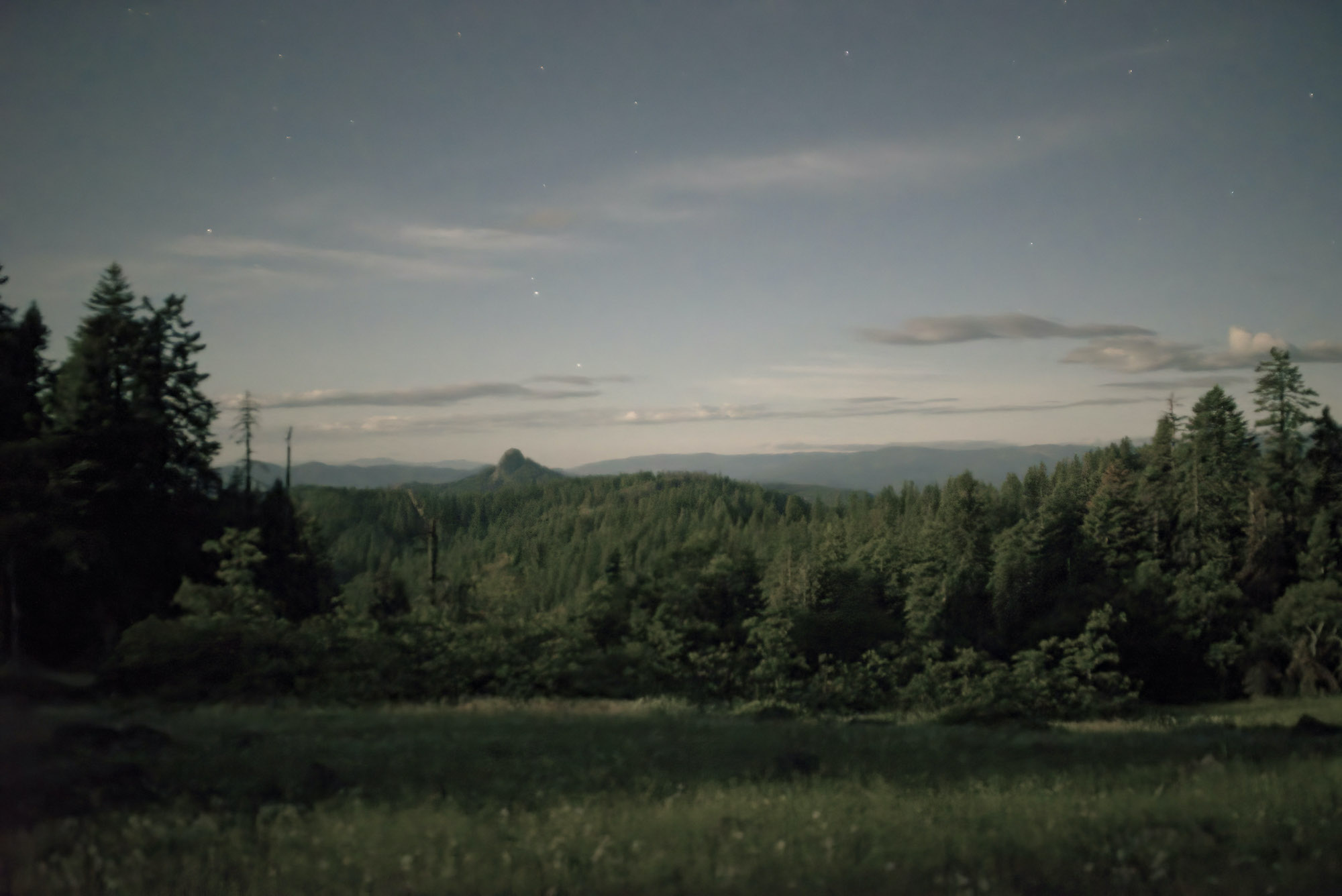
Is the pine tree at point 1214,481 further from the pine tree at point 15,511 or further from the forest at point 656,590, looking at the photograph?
the pine tree at point 15,511

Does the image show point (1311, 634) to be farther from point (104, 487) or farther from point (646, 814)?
point (104, 487)

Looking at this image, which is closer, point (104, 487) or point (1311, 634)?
point (104, 487)

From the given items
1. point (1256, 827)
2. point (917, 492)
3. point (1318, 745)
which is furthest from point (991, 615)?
point (917, 492)

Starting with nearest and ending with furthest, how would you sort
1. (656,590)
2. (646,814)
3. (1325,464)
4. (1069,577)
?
(646,814) → (656,590) → (1325,464) → (1069,577)

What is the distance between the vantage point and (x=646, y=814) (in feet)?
27.4

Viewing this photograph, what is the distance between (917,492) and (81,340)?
451ft

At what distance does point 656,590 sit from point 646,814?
2860 cm

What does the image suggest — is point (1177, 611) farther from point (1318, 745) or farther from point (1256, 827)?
point (1256, 827)

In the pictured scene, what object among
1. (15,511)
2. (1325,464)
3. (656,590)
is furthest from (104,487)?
(1325,464)

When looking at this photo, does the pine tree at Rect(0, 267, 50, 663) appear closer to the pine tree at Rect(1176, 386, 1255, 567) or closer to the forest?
the forest

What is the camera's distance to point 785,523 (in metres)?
152

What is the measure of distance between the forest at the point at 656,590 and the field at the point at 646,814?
39.6 feet

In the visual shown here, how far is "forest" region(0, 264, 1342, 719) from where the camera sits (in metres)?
25.4

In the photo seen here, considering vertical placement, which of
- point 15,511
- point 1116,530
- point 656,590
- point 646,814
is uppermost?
point 15,511
